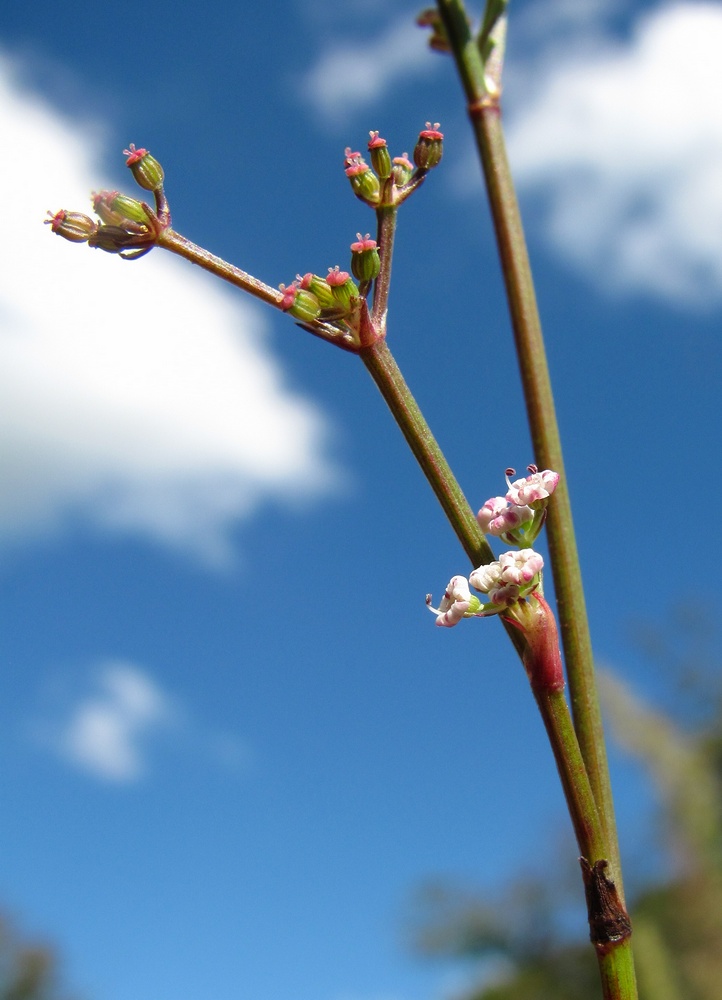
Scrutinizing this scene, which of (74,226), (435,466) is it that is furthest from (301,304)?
(74,226)

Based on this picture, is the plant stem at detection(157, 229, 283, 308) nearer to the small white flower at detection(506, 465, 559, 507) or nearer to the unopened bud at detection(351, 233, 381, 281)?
the unopened bud at detection(351, 233, 381, 281)

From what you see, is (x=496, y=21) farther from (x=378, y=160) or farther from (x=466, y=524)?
(x=466, y=524)

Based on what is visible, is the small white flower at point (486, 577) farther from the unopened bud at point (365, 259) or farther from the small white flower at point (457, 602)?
the unopened bud at point (365, 259)

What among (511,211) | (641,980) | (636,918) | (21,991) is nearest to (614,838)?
(511,211)

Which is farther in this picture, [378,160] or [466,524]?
[378,160]

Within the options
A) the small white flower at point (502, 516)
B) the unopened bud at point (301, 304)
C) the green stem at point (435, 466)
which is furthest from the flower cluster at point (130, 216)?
the small white flower at point (502, 516)
